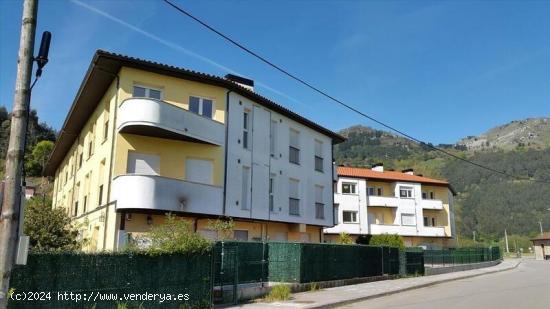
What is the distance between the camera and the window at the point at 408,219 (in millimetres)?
58078

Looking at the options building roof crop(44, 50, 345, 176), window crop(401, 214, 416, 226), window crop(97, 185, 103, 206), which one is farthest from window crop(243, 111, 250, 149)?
Result: window crop(401, 214, 416, 226)

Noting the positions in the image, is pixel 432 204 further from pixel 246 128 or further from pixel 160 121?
pixel 160 121

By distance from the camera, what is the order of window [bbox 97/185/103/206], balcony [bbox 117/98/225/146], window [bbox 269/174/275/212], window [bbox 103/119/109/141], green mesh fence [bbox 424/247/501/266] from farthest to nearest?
1. green mesh fence [bbox 424/247/501/266]
2. window [bbox 269/174/275/212]
3. window [bbox 103/119/109/141]
4. window [bbox 97/185/103/206]
5. balcony [bbox 117/98/225/146]

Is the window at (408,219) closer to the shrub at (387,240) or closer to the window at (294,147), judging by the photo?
the shrub at (387,240)

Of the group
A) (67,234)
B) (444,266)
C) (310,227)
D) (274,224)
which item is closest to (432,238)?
(444,266)

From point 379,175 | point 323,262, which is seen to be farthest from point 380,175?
point 323,262

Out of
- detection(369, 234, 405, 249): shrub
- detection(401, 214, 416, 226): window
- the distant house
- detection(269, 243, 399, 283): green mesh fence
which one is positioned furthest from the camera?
the distant house

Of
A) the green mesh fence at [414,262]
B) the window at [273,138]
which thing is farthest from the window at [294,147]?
the green mesh fence at [414,262]

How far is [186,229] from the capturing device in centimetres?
1253

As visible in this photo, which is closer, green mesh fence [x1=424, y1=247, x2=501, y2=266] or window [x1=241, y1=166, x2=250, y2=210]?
window [x1=241, y1=166, x2=250, y2=210]

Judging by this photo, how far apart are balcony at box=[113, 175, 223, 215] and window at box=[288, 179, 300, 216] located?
775 cm

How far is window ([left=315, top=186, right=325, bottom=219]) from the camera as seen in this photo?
96.5 feet

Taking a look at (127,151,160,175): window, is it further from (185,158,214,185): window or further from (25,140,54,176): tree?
(25,140,54,176): tree

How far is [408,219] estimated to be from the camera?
191ft
